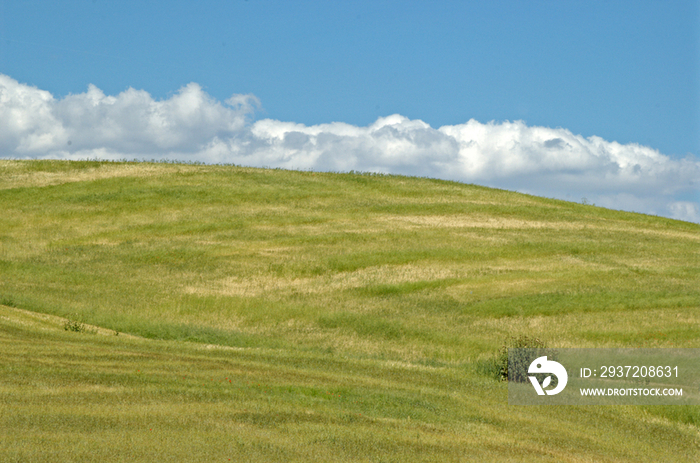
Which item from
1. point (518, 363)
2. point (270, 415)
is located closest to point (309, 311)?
point (518, 363)

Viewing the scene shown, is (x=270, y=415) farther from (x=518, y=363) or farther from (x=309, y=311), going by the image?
(x=309, y=311)

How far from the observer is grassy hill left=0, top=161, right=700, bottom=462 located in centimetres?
1149

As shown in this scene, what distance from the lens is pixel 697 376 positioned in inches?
798

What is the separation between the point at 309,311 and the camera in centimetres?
2886

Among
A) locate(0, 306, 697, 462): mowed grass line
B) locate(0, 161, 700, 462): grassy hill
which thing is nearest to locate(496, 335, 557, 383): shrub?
locate(0, 161, 700, 462): grassy hill

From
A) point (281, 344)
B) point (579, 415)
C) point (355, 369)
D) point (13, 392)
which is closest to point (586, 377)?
point (579, 415)

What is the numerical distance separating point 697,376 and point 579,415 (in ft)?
24.3

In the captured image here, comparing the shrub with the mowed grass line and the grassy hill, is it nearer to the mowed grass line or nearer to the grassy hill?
the grassy hill

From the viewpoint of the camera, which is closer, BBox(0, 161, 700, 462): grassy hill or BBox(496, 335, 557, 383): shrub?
BBox(0, 161, 700, 462): grassy hill

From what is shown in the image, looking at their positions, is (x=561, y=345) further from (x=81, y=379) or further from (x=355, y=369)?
(x=81, y=379)

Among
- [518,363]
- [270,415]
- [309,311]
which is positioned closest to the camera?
[270,415]

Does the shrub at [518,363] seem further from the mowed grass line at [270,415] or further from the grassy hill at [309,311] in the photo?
the mowed grass line at [270,415]

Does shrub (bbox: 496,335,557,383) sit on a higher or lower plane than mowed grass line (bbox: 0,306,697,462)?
higher

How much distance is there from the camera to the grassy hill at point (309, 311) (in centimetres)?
1149
